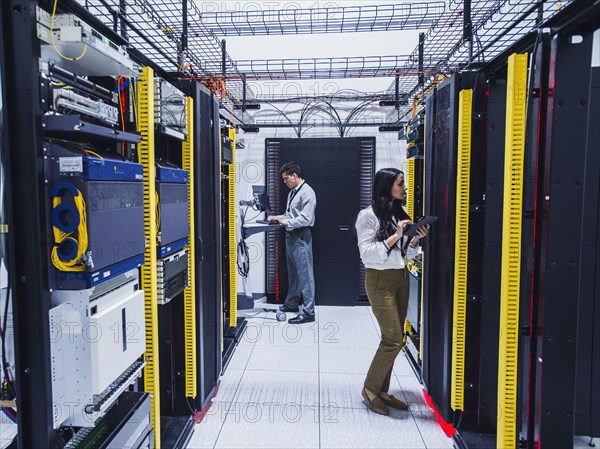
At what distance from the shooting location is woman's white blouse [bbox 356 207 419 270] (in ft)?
7.55

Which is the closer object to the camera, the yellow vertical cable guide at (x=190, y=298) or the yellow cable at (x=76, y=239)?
the yellow cable at (x=76, y=239)

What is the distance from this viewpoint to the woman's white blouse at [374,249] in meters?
2.30

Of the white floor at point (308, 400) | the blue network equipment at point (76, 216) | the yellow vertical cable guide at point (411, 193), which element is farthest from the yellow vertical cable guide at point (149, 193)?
the yellow vertical cable guide at point (411, 193)

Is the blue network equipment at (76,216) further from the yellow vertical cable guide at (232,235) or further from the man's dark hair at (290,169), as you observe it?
the man's dark hair at (290,169)

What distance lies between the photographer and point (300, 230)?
14.0 ft

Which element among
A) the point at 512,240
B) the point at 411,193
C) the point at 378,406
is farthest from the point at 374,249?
the point at 411,193

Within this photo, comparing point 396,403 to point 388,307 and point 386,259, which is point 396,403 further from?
point 386,259

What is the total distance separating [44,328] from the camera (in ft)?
3.82

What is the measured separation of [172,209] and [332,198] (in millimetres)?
2884

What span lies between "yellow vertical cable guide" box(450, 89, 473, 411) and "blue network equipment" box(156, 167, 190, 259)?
4.79 feet

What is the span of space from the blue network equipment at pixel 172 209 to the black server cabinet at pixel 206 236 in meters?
0.15

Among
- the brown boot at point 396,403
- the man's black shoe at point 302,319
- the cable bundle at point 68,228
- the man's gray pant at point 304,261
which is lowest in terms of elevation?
the brown boot at point 396,403

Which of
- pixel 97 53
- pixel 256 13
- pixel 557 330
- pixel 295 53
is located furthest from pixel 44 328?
pixel 295 53

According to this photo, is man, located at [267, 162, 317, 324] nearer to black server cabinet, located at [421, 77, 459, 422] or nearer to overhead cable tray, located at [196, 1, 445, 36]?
overhead cable tray, located at [196, 1, 445, 36]
